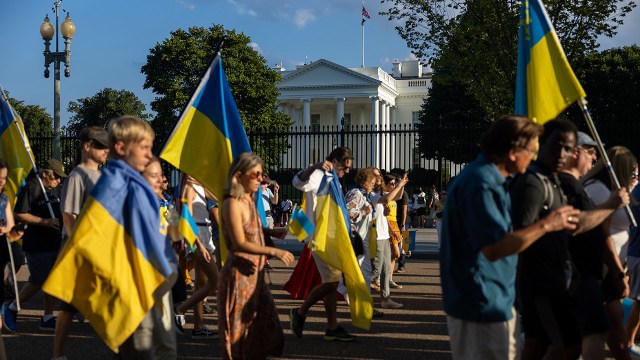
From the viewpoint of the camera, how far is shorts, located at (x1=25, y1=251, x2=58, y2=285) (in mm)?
7223

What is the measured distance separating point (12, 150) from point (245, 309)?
331 cm

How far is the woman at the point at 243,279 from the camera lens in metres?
4.48

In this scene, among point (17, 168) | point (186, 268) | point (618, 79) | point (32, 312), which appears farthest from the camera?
point (618, 79)

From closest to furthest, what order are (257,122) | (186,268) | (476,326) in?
(476,326), (186,268), (257,122)

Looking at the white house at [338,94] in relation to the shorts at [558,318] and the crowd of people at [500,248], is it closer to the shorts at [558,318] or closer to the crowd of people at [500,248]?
the crowd of people at [500,248]

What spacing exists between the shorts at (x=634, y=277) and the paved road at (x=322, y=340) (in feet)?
5.04

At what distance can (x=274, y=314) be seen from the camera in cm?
470

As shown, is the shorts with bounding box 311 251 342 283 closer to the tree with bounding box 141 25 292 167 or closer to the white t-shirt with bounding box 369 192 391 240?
the white t-shirt with bounding box 369 192 391 240

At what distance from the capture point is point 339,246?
6426 millimetres

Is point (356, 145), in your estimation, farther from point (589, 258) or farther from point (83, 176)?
point (589, 258)

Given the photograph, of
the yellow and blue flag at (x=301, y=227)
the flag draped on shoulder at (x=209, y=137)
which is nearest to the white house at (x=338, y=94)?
the flag draped on shoulder at (x=209, y=137)

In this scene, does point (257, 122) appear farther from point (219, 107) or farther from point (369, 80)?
point (219, 107)

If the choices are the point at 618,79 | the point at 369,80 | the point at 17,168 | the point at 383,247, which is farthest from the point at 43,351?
the point at 369,80

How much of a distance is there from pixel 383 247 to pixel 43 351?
3857mm
